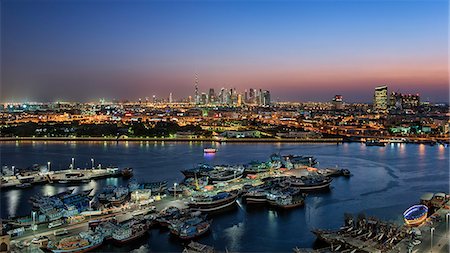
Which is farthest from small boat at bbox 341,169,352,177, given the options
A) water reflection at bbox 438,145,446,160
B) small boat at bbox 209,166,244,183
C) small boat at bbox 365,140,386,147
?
small boat at bbox 365,140,386,147

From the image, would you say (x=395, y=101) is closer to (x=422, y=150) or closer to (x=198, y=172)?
(x=422, y=150)

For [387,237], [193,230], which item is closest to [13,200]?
[193,230]

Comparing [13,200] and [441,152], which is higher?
[441,152]

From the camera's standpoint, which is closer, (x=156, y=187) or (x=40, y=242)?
(x=40, y=242)

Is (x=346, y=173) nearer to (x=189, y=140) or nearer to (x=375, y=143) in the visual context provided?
(x=375, y=143)

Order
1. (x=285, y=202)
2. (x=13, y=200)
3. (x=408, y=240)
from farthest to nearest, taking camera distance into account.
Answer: (x=13, y=200) < (x=285, y=202) < (x=408, y=240)

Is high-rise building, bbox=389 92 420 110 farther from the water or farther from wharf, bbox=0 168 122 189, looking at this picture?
wharf, bbox=0 168 122 189

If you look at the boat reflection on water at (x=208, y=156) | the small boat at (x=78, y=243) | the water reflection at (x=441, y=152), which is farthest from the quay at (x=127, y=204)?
the water reflection at (x=441, y=152)

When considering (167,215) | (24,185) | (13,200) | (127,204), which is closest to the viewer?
(167,215)

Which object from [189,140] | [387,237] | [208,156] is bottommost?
[387,237]
